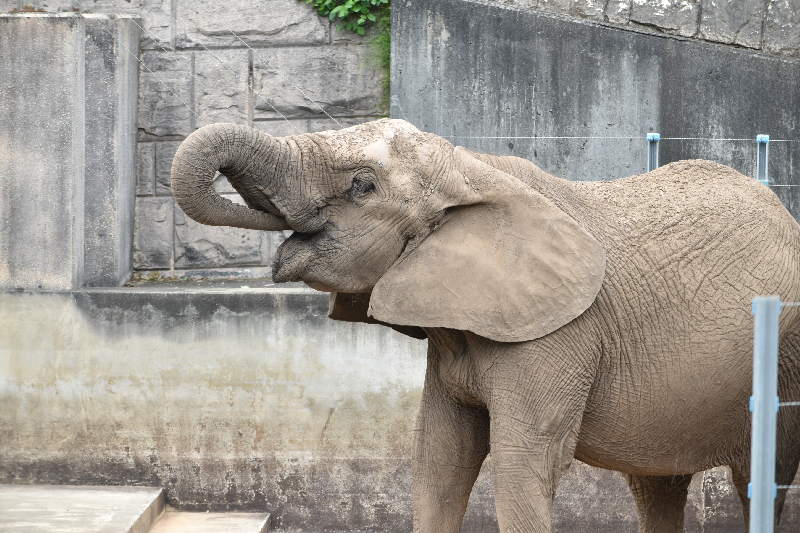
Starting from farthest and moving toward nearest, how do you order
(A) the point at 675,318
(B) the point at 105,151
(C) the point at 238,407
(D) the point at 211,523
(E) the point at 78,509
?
(B) the point at 105,151, (C) the point at 238,407, (D) the point at 211,523, (E) the point at 78,509, (A) the point at 675,318

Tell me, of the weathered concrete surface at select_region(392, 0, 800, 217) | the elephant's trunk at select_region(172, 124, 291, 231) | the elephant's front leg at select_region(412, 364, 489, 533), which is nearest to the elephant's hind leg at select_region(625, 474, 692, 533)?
the elephant's front leg at select_region(412, 364, 489, 533)

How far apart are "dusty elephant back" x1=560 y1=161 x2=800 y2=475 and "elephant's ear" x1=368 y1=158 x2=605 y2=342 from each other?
0.17 m

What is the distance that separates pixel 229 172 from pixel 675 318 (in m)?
1.73

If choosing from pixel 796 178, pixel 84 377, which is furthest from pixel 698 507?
pixel 84 377

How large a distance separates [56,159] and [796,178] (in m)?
4.91

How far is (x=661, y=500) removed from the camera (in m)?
4.63

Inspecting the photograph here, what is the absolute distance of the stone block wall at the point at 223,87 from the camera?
7.38 metres

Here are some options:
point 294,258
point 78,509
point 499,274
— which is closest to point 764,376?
point 499,274

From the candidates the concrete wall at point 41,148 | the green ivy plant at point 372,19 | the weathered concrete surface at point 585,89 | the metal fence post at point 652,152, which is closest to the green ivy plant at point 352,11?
the green ivy plant at point 372,19

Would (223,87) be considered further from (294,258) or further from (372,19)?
(294,258)

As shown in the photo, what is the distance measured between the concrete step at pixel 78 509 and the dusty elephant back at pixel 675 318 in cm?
322

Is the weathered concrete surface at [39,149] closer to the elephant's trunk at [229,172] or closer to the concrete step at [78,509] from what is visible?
the concrete step at [78,509]

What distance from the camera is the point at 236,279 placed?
24.6 ft

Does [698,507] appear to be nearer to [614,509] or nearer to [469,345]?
[614,509]
